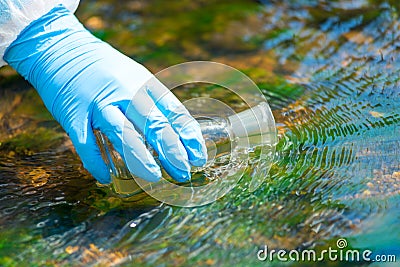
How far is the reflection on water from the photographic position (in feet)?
6.23

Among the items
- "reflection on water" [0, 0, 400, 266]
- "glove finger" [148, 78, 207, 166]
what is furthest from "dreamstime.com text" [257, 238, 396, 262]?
"glove finger" [148, 78, 207, 166]

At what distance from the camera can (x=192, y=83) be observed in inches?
119

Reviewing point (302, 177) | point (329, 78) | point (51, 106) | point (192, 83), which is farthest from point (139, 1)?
point (302, 177)

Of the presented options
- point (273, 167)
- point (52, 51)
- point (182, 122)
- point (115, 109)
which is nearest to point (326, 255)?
point (273, 167)

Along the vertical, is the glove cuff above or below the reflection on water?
above

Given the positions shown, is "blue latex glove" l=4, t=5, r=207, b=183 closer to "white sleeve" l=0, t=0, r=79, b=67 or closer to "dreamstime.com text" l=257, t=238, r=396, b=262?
"white sleeve" l=0, t=0, r=79, b=67

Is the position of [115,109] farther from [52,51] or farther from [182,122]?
[52,51]

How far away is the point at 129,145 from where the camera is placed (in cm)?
191

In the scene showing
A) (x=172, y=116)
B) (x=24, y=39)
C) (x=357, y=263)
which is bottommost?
(x=357, y=263)

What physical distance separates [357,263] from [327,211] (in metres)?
0.23

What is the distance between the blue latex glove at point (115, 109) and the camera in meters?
1.93

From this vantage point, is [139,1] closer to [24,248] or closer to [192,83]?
[192,83]

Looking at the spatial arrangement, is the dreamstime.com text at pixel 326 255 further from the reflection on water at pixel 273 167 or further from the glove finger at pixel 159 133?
the glove finger at pixel 159 133

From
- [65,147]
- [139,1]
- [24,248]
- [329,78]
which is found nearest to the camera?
A: [24,248]
